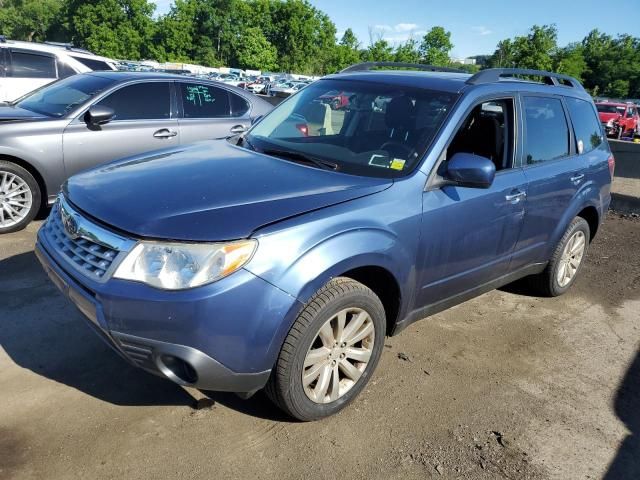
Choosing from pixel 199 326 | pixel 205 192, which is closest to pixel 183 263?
pixel 199 326

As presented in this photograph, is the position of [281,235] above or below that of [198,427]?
above

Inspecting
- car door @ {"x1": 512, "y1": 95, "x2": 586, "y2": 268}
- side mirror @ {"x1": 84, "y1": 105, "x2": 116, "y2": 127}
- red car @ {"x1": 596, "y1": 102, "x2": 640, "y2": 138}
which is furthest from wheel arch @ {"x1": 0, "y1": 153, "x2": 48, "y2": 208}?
red car @ {"x1": 596, "y1": 102, "x2": 640, "y2": 138}

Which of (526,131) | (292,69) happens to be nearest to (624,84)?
(292,69)

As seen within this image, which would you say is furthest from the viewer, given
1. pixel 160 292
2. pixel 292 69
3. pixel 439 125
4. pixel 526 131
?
pixel 292 69

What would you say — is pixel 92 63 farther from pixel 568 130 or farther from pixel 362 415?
pixel 362 415

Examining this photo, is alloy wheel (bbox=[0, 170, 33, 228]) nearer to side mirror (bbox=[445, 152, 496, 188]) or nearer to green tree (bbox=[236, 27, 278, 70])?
side mirror (bbox=[445, 152, 496, 188])

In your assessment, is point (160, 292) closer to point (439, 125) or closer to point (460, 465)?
point (460, 465)

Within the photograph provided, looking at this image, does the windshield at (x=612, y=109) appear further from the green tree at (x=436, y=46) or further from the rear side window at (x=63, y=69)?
the green tree at (x=436, y=46)

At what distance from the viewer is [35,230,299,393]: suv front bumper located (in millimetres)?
2305

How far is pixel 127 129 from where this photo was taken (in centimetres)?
596

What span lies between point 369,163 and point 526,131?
144 centimetres

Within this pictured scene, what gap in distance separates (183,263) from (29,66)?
26.8 ft

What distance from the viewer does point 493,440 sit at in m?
2.92

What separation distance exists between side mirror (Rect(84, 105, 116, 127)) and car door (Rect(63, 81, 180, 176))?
75mm
